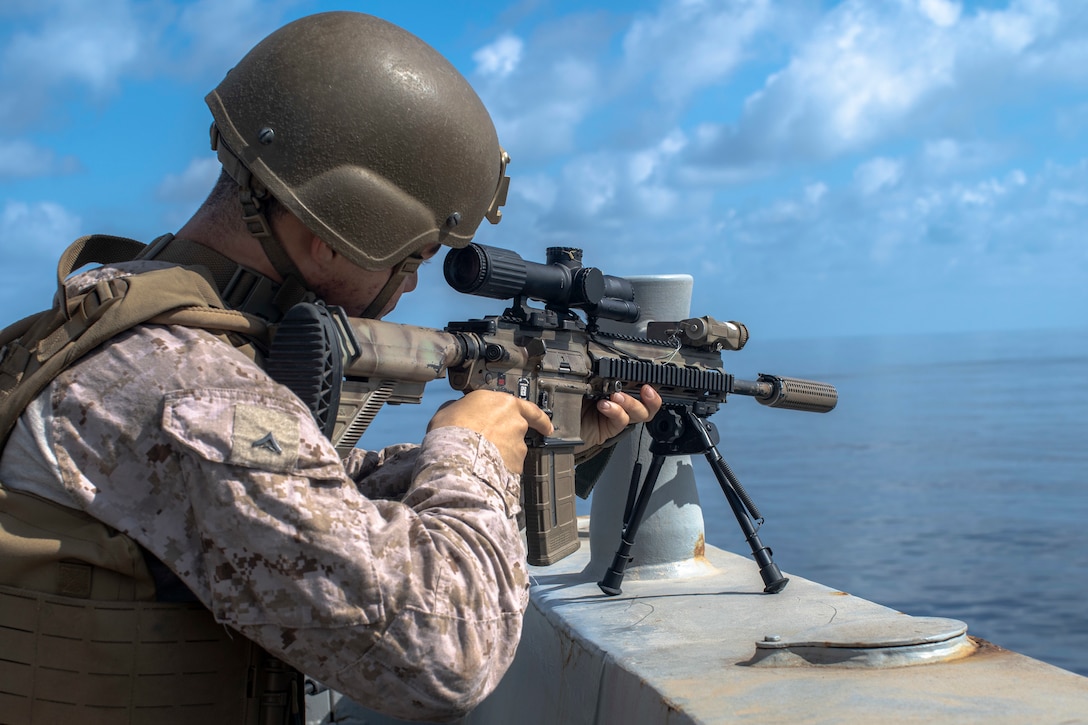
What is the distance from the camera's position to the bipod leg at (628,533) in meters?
4.37

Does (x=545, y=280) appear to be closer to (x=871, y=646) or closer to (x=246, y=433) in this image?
(x=871, y=646)

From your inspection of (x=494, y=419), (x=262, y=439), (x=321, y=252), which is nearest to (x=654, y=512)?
(x=494, y=419)

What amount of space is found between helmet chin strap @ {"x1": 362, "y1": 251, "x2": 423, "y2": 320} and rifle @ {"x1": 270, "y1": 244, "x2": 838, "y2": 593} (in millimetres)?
101

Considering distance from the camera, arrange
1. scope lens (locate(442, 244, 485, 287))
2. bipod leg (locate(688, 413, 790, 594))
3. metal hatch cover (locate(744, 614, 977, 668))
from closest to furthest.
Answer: metal hatch cover (locate(744, 614, 977, 668)) → scope lens (locate(442, 244, 485, 287)) → bipod leg (locate(688, 413, 790, 594))

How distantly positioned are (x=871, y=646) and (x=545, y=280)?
5.82 feet

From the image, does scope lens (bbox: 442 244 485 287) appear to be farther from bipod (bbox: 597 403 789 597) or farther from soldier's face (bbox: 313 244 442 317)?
bipod (bbox: 597 403 789 597)

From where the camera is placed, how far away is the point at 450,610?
1866 mm

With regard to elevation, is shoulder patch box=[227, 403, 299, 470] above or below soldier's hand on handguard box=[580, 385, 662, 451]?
below

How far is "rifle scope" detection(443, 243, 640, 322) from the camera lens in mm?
3596

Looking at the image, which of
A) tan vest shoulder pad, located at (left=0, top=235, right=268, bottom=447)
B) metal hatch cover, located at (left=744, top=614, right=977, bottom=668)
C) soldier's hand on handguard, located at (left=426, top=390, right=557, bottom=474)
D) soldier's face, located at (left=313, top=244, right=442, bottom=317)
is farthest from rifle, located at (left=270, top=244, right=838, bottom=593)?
metal hatch cover, located at (left=744, top=614, right=977, bottom=668)

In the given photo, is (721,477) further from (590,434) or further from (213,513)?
(213,513)

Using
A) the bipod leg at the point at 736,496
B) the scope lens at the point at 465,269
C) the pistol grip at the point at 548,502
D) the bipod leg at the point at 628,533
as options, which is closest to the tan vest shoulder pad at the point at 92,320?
the scope lens at the point at 465,269

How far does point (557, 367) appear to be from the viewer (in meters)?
3.97

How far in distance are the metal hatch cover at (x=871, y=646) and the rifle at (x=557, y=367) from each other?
1110 millimetres
